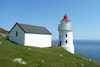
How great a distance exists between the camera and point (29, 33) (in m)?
29.0

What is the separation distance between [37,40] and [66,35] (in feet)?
56.2

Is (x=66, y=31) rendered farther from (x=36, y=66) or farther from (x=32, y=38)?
(x=36, y=66)

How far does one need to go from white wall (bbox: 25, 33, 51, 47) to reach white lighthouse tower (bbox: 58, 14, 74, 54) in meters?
11.1

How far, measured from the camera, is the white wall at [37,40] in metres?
28.8

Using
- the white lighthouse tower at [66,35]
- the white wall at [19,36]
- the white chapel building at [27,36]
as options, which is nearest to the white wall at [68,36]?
the white lighthouse tower at [66,35]

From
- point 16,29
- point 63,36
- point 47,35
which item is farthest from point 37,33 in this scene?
point 63,36

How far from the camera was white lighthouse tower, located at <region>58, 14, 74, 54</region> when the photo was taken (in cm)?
4322

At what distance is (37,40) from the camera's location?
1216 inches

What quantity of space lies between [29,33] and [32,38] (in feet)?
5.95

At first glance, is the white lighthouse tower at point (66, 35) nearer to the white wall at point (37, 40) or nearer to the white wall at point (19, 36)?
the white wall at point (37, 40)

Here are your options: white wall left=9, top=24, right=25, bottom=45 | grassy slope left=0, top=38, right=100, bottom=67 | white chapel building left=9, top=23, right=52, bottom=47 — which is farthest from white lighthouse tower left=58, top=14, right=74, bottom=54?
grassy slope left=0, top=38, right=100, bottom=67

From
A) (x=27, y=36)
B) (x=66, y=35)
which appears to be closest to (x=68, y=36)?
(x=66, y=35)

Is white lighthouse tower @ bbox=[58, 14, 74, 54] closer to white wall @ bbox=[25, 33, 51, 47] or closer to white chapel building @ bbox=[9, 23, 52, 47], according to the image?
white wall @ bbox=[25, 33, 51, 47]

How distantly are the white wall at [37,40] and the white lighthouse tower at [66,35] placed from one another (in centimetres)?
1108
